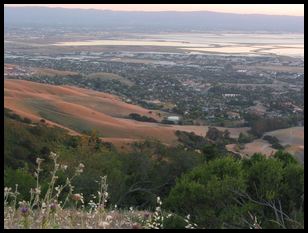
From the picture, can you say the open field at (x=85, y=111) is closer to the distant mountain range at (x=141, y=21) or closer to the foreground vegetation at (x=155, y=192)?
the foreground vegetation at (x=155, y=192)

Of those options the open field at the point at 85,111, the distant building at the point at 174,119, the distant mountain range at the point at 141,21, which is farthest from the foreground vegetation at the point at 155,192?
the distant mountain range at the point at 141,21

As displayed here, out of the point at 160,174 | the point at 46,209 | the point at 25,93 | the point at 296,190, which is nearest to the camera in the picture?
the point at 46,209

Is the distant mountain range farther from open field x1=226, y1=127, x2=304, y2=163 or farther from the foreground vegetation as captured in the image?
the foreground vegetation

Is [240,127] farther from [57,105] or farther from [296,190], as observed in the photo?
[296,190]

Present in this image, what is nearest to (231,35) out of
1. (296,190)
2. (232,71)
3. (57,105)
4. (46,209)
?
(232,71)

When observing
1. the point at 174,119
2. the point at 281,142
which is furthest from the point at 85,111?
the point at 281,142

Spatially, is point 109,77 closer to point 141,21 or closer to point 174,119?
point 174,119
